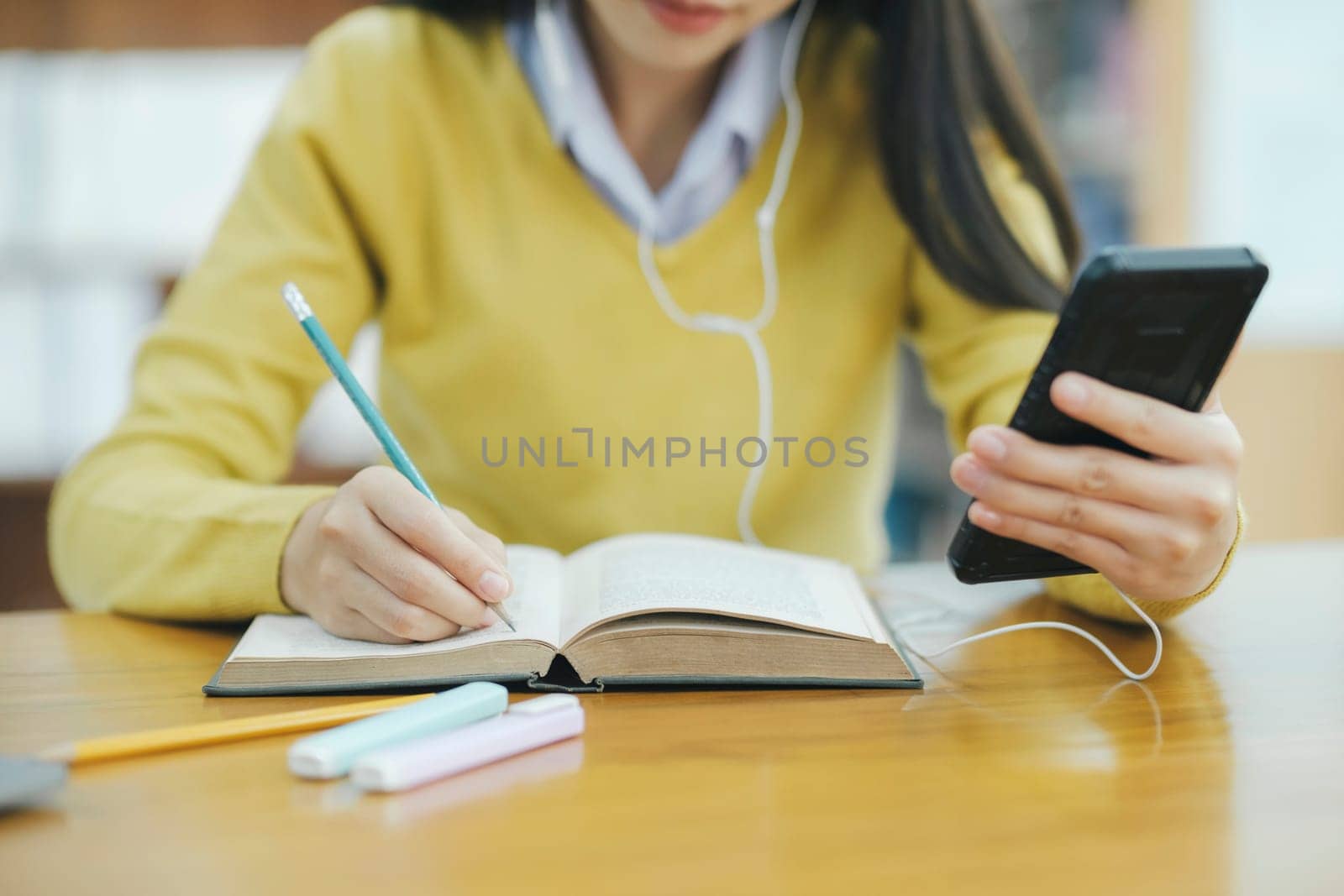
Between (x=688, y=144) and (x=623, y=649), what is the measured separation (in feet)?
2.13

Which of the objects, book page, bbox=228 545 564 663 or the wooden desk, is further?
book page, bbox=228 545 564 663

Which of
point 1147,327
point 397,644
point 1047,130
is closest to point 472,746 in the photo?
point 397,644

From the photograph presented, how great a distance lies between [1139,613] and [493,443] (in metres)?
0.58

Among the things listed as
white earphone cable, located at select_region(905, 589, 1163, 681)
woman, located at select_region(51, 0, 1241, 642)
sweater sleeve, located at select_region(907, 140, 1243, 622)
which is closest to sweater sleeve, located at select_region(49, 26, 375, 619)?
woman, located at select_region(51, 0, 1241, 642)

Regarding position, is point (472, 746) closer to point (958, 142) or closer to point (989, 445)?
point (989, 445)

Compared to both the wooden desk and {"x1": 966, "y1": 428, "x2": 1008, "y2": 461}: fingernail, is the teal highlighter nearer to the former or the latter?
the wooden desk

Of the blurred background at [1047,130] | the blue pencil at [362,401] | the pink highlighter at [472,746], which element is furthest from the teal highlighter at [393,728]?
the blurred background at [1047,130]

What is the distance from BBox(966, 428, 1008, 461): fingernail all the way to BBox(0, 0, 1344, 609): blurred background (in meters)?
1.61

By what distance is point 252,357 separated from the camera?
0.96 metres

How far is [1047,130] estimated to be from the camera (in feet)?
8.21

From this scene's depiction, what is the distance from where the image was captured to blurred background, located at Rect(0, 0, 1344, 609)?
7.88ft

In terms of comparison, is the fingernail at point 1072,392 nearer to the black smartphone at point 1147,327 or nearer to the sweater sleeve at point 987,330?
the black smartphone at point 1147,327

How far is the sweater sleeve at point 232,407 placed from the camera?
0.76 metres

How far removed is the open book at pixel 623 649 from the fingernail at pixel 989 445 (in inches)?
4.6
